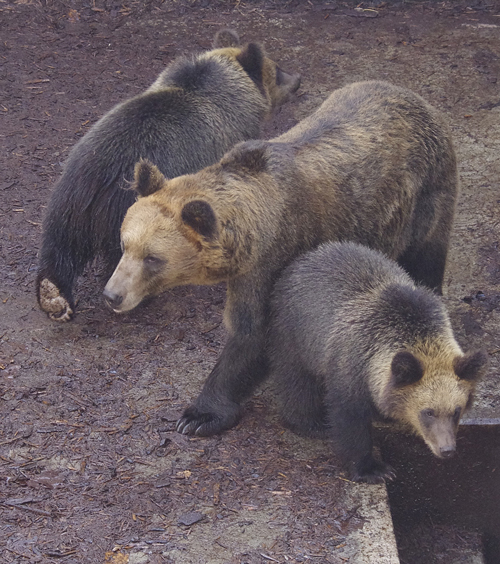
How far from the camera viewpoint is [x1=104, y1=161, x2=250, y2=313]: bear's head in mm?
5477

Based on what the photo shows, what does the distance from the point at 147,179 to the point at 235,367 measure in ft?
5.24

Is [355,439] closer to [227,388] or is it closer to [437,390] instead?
[437,390]

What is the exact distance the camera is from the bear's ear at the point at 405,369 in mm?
4984

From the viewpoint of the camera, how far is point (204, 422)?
611 centimetres

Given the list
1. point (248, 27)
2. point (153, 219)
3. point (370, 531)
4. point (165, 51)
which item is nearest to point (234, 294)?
point (153, 219)

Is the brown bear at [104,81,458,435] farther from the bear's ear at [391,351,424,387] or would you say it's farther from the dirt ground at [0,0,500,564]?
the bear's ear at [391,351,424,387]

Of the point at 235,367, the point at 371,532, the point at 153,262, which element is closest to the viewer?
the point at 371,532

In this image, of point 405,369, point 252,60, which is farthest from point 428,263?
point 252,60

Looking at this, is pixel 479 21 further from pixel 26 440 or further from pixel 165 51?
pixel 26 440

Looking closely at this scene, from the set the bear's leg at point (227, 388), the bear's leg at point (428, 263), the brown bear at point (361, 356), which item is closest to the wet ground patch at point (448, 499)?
the brown bear at point (361, 356)

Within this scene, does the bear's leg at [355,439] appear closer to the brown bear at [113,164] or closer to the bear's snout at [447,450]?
the bear's snout at [447,450]

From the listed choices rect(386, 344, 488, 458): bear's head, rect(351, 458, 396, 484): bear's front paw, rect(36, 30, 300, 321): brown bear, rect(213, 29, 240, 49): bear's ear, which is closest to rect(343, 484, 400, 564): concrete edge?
rect(351, 458, 396, 484): bear's front paw

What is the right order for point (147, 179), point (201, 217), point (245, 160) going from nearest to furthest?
point (201, 217)
point (147, 179)
point (245, 160)

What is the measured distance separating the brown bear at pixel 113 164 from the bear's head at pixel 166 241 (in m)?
1.28
